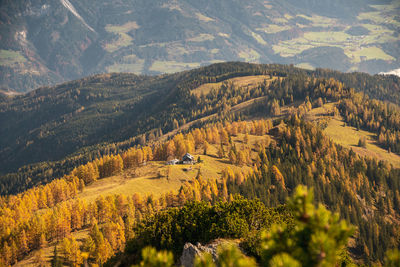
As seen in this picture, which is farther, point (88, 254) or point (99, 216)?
point (99, 216)

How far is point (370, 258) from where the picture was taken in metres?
176

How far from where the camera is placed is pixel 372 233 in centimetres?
19188

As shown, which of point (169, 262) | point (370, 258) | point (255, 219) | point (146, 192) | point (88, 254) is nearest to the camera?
point (169, 262)

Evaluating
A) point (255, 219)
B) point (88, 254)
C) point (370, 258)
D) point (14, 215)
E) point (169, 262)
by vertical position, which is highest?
point (169, 262)

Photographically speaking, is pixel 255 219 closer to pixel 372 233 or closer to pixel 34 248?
pixel 34 248

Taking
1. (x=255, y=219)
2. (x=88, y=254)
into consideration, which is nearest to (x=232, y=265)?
(x=255, y=219)

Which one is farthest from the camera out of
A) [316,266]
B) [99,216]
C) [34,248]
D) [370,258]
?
[370,258]

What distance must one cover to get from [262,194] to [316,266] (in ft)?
621

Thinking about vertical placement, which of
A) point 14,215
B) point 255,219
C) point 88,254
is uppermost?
point 255,219

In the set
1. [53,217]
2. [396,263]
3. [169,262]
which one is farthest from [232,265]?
[53,217]

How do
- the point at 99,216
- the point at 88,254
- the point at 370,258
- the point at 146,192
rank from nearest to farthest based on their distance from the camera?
the point at 88,254, the point at 99,216, the point at 370,258, the point at 146,192

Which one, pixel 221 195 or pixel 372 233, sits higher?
pixel 221 195

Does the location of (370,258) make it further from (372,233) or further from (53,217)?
(53,217)

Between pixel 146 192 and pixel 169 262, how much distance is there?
17789cm
